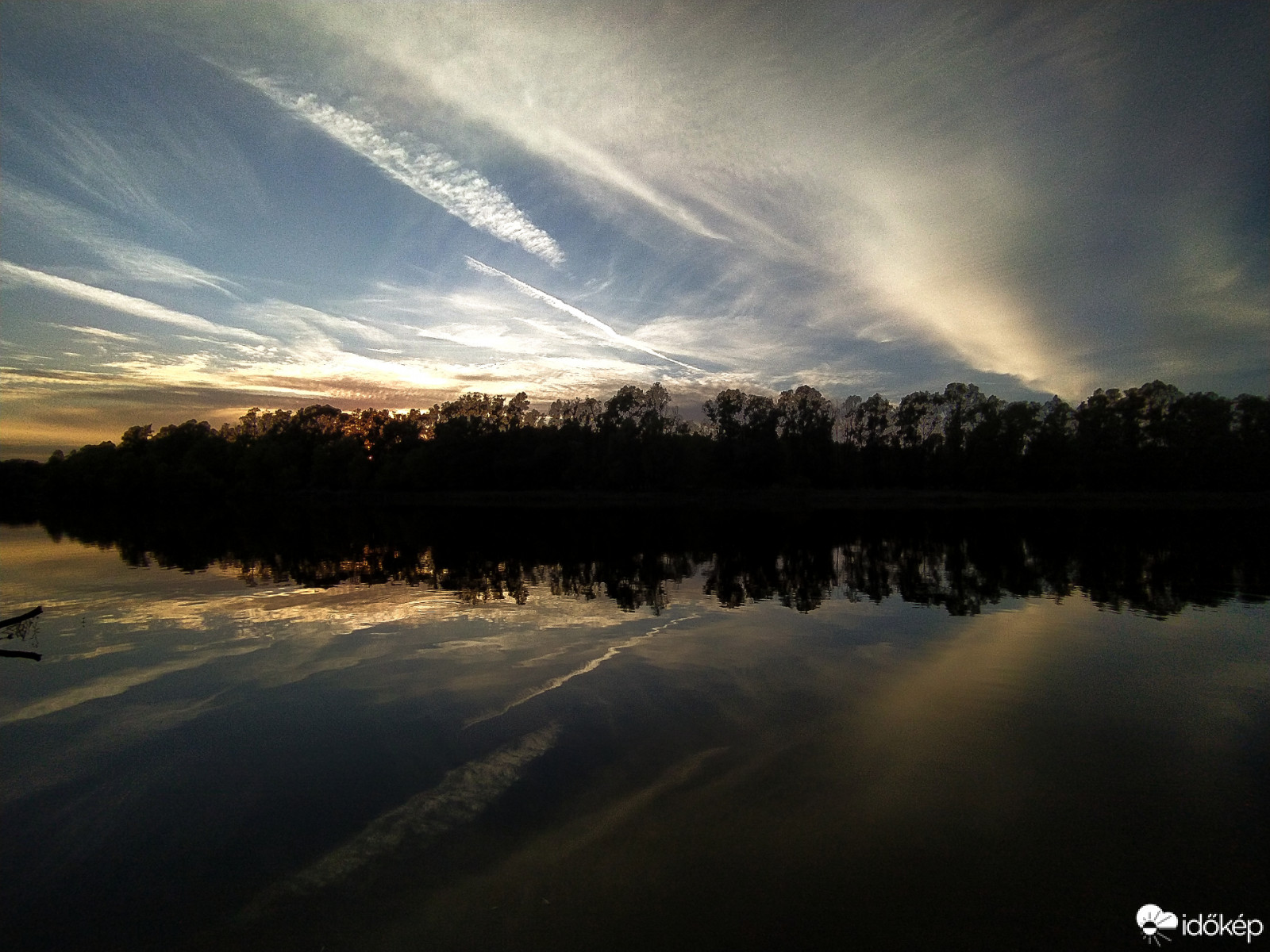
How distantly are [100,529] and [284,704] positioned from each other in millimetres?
55864

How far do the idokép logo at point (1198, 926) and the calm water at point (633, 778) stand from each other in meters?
0.09

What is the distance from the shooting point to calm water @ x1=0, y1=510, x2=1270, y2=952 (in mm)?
5262

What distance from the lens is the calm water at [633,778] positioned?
5.26m

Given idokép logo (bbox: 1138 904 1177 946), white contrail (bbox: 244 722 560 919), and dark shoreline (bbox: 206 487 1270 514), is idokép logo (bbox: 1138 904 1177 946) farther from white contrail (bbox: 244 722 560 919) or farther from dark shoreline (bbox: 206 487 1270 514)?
dark shoreline (bbox: 206 487 1270 514)

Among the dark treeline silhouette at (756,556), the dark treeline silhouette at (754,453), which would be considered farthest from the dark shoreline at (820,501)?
the dark treeline silhouette at (756,556)

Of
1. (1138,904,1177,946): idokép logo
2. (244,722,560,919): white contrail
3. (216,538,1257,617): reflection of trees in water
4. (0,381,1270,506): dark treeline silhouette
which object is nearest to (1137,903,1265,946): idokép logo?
(1138,904,1177,946): idokép logo

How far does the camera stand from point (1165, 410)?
99875mm

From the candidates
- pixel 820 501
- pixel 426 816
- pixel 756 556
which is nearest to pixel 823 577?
pixel 756 556

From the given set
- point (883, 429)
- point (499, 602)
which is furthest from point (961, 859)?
point (883, 429)

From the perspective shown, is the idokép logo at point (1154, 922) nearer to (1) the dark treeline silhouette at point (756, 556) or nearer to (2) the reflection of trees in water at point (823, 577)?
(2) the reflection of trees in water at point (823, 577)

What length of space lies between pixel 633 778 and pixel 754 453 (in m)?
89.9

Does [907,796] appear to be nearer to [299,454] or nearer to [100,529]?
[100,529]

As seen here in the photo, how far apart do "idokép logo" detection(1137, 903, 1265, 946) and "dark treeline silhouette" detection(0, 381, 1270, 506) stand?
3521 inches

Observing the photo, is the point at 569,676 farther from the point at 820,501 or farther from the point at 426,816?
the point at 820,501
